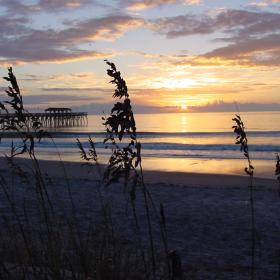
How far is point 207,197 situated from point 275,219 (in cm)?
338

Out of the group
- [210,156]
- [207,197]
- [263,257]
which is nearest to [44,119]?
[210,156]

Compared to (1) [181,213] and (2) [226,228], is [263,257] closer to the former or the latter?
(2) [226,228]

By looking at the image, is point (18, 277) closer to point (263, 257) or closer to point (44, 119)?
point (263, 257)

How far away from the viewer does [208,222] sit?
9828mm

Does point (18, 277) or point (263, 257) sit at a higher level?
point (18, 277)

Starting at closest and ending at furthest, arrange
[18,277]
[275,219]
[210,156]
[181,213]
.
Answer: [18,277]
[275,219]
[181,213]
[210,156]

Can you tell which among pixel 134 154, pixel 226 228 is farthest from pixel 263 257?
pixel 134 154

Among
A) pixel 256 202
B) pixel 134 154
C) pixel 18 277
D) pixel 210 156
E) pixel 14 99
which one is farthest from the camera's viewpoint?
pixel 210 156

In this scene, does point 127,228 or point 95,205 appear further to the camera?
point 95,205

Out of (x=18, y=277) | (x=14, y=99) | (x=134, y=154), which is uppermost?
(x=14, y=99)

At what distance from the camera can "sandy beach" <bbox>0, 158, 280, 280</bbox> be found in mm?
6742

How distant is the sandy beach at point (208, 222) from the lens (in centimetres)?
674

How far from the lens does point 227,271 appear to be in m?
6.52

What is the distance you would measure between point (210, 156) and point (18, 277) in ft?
93.0
